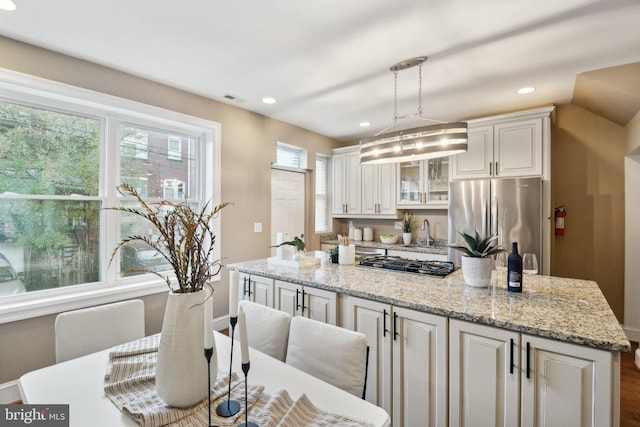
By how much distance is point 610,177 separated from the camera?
11.0 feet

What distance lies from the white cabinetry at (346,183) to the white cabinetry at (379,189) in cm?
11

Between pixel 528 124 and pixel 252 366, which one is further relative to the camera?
pixel 528 124

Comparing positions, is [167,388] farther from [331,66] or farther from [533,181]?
[533,181]

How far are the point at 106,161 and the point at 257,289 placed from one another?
1.79m

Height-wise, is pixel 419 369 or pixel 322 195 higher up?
pixel 322 195

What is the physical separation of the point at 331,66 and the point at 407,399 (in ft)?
8.06

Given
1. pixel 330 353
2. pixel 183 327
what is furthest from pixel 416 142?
pixel 183 327

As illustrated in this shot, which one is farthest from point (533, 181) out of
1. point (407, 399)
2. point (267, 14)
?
point (267, 14)

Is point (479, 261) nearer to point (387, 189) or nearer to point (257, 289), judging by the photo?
point (257, 289)

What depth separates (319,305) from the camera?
2.03 m

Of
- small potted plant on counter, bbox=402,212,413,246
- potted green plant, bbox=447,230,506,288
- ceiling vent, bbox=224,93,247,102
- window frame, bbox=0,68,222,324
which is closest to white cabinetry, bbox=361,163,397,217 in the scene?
small potted plant on counter, bbox=402,212,413,246

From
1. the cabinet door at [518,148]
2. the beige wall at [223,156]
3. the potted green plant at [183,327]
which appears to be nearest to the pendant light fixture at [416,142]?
the beige wall at [223,156]

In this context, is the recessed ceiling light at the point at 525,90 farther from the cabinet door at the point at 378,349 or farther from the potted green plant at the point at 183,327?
the potted green plant at the point at 183,327

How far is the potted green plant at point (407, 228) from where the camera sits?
4.50 metres
